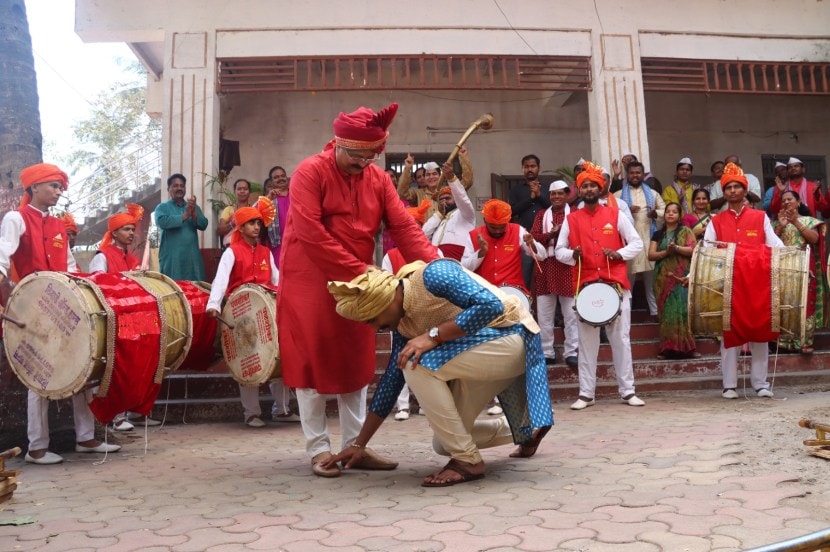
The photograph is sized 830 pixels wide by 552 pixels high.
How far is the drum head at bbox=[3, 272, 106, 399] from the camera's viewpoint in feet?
15.3

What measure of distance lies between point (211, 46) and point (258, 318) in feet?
16.6

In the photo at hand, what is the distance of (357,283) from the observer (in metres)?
3.64

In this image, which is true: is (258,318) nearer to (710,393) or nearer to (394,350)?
(394,350)

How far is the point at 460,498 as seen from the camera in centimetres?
347

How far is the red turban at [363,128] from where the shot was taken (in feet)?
13.2

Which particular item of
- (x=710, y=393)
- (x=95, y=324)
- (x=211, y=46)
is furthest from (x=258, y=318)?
(x=211, y=46)

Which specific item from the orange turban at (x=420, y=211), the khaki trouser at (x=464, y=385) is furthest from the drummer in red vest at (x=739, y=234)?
the khaki trouser at (x=464, y=385)

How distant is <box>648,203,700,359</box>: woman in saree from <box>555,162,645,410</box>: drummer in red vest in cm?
126

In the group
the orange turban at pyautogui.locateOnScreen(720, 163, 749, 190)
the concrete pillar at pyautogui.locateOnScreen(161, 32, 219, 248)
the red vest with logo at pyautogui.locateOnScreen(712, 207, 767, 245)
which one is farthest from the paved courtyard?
the concrete pillar at pyautogui.locateOnScreen(161, 32, 219, 248)

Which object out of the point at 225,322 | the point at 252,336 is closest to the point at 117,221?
the point at 225,322

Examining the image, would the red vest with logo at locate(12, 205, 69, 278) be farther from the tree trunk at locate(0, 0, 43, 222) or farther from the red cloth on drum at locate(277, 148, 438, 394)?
the red cloth on drum at locate(277, 148, 438, 394)

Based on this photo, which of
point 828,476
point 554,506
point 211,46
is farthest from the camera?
point 211,46

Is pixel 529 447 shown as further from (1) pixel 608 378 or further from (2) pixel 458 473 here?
(1) pixel 608 378

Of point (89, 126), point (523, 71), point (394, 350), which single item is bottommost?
point (394, 350)
